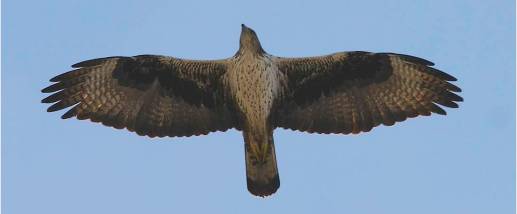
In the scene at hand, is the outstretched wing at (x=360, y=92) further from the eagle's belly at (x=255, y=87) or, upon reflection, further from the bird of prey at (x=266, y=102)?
the eagle's belly at (x=255, y=87)

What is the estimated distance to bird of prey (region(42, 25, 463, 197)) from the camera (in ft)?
50.9

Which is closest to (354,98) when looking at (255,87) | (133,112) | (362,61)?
(362,61)

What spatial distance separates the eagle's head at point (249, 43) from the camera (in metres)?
15.1

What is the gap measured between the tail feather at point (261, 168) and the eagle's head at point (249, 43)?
1167 mm

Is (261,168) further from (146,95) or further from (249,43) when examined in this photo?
(146,95)

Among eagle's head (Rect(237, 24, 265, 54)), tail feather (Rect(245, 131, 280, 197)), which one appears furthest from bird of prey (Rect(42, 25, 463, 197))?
eagle's head (Rect(237, 24, 265, 54))

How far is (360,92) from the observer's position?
15969 millimetres

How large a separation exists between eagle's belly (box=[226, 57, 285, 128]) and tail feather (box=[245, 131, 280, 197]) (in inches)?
11.1

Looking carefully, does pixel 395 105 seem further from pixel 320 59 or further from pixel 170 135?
pixel 170 135

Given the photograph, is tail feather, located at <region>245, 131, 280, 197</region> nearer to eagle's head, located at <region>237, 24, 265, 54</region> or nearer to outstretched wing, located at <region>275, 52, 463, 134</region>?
outstretched wing, located at <region>275, 52, 463, 134</region>

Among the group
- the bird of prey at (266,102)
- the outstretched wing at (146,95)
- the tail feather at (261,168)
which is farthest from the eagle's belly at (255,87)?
the outstretched wing at (146,95)

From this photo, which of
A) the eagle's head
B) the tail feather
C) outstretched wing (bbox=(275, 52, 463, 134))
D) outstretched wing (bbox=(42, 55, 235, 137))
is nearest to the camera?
the eagle's head

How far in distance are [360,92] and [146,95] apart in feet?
9.28

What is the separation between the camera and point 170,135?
52.4ft
